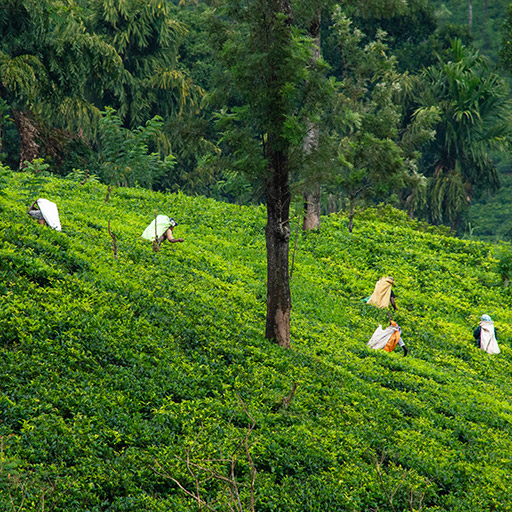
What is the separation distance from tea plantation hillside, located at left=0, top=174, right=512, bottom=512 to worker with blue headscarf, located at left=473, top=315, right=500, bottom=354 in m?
0.32

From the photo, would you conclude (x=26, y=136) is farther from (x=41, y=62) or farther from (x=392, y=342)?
(x=392, y=342)

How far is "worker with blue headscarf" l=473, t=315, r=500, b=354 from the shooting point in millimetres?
14766

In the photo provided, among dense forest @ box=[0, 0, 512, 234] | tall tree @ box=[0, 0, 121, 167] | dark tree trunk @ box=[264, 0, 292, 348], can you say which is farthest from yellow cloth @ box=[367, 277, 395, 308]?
tall tree @ box=[0, 0, 121, 167]

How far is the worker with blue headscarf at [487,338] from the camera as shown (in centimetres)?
1477

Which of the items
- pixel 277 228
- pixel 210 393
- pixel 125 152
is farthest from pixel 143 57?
pixel 210 393

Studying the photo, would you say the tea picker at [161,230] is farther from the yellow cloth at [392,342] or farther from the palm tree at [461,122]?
the palm tree at [461,122]

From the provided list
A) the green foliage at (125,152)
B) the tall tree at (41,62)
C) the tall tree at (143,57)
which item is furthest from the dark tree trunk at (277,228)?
the tall tree at (143,57)

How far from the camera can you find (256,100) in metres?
9.94

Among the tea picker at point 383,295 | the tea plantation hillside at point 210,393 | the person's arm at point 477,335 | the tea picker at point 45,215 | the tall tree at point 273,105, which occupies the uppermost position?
the tall tree at point 273,105

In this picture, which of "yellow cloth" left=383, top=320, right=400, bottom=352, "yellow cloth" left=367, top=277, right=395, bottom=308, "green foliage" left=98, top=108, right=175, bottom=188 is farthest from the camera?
"green foliage" left=98, top=108, right=175, bottom=188

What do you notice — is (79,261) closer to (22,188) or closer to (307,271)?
(22,188)

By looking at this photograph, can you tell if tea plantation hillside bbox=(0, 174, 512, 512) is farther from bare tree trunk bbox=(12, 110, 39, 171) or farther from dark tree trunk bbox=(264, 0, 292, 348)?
bare tree trunk bbox=(12, 110, 39, 171)

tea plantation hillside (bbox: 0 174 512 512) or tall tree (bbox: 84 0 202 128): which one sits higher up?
tall tree (bbox: 84 0 202 128)

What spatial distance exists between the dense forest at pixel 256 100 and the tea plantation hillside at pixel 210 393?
103 inches
